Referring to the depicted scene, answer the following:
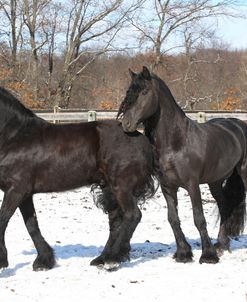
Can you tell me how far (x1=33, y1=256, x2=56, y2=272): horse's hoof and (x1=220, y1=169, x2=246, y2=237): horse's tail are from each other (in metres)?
2.22

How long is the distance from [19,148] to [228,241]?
110 inches

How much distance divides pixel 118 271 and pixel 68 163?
1.25 meters

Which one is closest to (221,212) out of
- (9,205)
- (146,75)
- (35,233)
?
(146,75)

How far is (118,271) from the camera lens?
5.21 meters

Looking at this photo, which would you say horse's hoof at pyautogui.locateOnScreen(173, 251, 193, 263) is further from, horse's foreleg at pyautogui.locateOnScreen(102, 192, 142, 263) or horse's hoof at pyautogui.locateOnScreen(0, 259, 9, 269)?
horse's hoof at pyautogui.locateOnScreen(0, 259, 9, 269)

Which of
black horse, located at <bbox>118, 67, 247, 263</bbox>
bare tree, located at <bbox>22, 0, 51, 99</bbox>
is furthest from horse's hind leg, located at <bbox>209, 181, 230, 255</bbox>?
bare tree, located at <bbox>22, 0, 51, 99</bbox>

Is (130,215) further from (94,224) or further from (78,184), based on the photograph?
(94,224)

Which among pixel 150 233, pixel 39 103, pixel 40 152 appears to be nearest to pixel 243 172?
pixel 150 233

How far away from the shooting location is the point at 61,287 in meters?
4.61

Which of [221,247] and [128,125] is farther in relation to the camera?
[221,247]

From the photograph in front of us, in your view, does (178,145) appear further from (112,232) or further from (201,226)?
(112,232)

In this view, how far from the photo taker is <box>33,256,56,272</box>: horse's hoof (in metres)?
5.29

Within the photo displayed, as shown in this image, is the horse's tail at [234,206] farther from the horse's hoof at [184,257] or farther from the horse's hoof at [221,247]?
the horse's hoof at [184,257]

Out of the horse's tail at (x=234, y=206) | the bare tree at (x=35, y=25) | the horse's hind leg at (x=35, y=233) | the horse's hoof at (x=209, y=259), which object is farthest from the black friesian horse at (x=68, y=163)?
the bare tree at (x=35, y=25)
